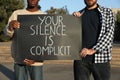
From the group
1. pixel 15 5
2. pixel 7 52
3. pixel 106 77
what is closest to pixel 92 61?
pixel 106 77

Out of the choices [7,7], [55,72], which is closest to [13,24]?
[55,72]

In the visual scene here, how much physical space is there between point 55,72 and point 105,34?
7.21m

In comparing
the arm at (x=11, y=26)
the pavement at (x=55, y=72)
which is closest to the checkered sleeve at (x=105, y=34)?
the arm at (x=11, y=26)

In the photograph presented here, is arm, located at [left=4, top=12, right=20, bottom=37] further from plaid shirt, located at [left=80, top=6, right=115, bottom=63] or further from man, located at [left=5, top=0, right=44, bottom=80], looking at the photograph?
plaid shirt, located at [left=80, top=6, right=115, bottom=63]

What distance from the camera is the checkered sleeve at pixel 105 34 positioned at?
16.1ft

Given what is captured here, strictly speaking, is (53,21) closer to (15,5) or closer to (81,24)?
(81,24)

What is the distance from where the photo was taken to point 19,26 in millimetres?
5062

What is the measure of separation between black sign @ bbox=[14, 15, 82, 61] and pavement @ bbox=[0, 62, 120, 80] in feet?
19.0

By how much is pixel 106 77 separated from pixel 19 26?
126 centimetres

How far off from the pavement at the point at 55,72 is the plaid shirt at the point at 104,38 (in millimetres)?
5936

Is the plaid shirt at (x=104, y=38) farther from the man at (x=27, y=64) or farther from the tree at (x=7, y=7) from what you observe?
the tree at (x=7, y=7)

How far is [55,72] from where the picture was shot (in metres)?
12.0

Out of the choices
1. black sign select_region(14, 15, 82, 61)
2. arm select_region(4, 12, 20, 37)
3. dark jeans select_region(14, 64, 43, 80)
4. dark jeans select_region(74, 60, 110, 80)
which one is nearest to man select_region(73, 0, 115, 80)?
dark jeans select_region(74, 60, 110, 80)

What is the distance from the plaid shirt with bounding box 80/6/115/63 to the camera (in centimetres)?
491
